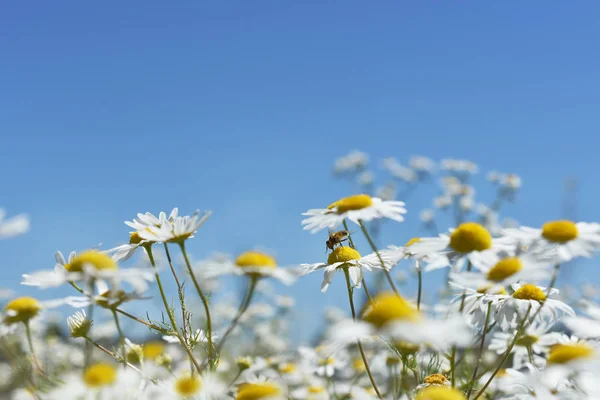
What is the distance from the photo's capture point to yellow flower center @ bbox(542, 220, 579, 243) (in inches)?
78.5

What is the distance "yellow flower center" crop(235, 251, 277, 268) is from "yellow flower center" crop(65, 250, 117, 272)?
38 cm

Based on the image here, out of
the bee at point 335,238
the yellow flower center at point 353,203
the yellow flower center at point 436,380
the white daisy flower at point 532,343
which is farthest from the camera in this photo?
the white daisy flower at point 532,343

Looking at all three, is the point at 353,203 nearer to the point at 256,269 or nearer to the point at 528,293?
the point at 256,269

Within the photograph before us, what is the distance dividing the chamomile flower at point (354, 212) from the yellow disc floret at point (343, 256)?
0.31 m

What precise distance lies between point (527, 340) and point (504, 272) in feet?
5.25

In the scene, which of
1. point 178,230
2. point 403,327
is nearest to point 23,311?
point 178,230

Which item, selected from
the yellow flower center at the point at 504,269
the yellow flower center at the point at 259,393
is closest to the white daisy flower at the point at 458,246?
the yellow flower center at the point at 504,269

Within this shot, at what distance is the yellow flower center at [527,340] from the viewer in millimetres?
3161

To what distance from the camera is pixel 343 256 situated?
8.36ft

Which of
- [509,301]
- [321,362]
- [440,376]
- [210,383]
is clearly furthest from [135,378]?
[321,362]

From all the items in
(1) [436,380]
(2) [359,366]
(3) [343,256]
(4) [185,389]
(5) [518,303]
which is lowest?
(2) [359,366]

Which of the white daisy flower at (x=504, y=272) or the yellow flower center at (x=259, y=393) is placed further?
the white daisy flower at (x=504, y=272)

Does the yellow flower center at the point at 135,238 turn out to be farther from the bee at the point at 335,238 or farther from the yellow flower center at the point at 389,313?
the yellow flower center at the point at 389,313

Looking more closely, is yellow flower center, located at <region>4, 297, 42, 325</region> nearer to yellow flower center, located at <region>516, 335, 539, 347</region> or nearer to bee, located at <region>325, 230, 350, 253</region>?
bee, located at <region>325, 230, 350, 253</region>
